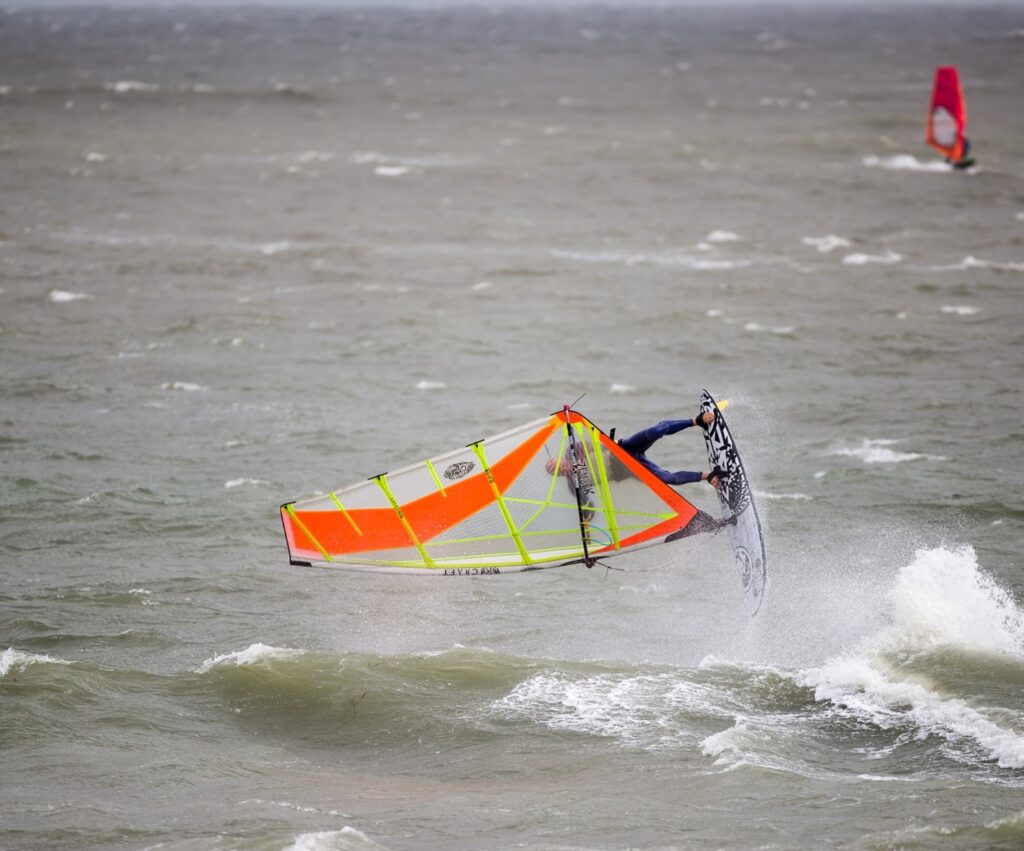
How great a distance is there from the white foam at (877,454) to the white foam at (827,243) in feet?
66.1

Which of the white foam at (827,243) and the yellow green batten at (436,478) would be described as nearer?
the yellow green batten at (436,478)

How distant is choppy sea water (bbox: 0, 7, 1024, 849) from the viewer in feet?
64.1

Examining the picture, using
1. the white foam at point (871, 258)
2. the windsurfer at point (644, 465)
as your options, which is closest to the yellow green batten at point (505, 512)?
the windsurfer at point (644, 465)

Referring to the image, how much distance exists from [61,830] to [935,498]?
18056mm

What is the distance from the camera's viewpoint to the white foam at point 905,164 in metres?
68.1

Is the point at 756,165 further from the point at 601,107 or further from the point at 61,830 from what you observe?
the point at 61,830

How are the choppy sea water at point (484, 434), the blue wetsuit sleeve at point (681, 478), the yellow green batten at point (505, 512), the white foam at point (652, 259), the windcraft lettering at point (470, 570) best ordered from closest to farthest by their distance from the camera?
the blue wetsuit sleeve at point (681, 478) < the choppy sea water at point (484, 434) < the yellow green batten at point (505, 512) < the windcraft lettering at point (470, 570) < the white foam at point (652, 259)

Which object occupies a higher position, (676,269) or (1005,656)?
(676,269)

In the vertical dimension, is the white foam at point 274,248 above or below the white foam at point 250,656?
above

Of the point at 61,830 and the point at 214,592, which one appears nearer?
the point at 61,830

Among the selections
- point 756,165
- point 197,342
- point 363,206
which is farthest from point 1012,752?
point 756,165

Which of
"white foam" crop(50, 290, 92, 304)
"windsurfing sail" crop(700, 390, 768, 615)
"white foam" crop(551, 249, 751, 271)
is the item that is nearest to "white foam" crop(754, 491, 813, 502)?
"windsurfing sail" crop(700, 390, 768, 615)

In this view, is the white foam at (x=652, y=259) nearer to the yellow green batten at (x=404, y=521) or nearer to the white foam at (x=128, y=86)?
the yellow green batten at (x=404, y=521)

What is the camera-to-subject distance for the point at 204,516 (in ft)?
96.9
